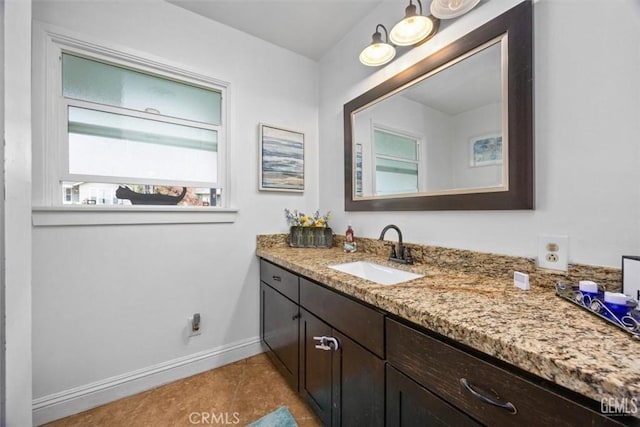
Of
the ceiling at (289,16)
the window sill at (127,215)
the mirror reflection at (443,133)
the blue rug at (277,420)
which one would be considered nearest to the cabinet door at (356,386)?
the blue rug at (277,420)

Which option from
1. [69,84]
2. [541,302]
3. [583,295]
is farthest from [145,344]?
[583,295]

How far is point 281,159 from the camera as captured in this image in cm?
204

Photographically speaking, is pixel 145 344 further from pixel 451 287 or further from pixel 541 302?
pixel 541 302

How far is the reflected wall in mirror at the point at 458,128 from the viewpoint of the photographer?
978mm

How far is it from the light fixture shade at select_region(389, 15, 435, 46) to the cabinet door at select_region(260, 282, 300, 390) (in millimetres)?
1603

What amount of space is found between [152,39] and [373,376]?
2.30 metres

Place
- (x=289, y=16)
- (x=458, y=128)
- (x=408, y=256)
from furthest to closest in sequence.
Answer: (x=289, y=16) → (x=408, y=256) → (x=458, y=128)

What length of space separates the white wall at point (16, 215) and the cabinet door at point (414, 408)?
4.04ft

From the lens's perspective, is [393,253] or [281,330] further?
[281,330]

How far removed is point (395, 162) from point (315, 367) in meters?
1.27

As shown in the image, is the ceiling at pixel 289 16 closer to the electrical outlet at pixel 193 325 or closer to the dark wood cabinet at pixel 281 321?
the dark wood cabinet at pixel 281 321

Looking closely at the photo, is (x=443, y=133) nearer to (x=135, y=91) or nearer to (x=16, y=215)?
(x=16, y=215)

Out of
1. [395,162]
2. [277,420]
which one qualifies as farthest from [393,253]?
[277,420]

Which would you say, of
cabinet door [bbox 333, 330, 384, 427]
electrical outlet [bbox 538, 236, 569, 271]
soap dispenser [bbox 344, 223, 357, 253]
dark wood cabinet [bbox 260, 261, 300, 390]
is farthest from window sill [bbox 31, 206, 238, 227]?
electrical outlet [bbox 538, 236, 569, 271]
